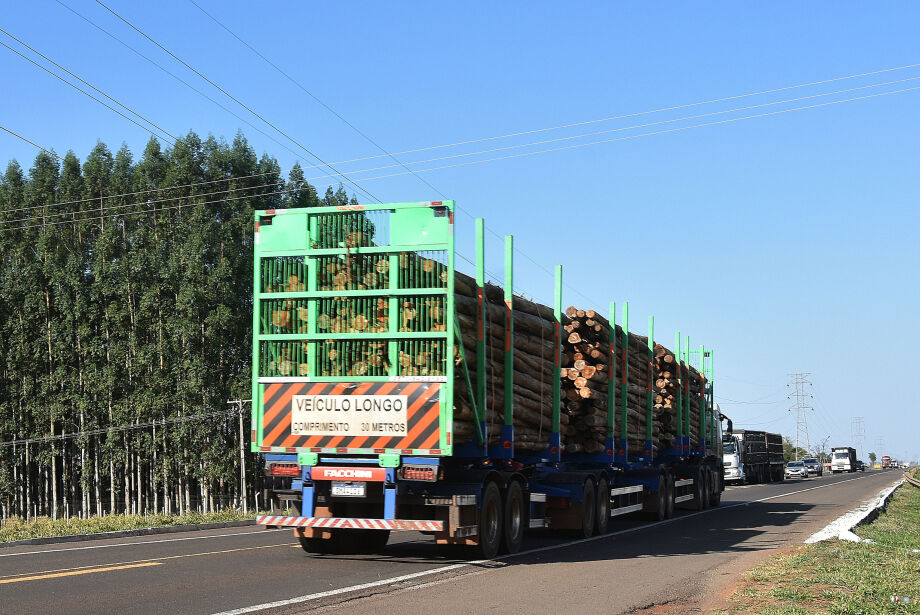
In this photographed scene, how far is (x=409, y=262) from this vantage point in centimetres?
1241

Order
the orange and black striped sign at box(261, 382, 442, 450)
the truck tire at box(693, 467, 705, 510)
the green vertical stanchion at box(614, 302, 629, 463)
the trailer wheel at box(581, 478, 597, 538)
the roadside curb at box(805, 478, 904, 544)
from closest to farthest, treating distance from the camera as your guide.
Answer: the orange and black striped sign at box(261, 382, 442, 450) < the roadside curb at box(805, 478, 904, 544) < the trailer wheel at box(581, 478, 597, 538) < the green vertical stanchion at box(614, 302, 629, 463) < the truck tire at box(693, 467, 705, 510)

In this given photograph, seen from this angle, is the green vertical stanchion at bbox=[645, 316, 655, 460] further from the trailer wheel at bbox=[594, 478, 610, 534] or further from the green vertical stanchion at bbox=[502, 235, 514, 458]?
the green vertical stanchion at bbox=[502, 235, 514, 458]

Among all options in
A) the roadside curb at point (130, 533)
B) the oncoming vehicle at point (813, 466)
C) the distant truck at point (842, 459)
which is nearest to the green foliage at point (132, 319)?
the roadside curb at point (130, 533)

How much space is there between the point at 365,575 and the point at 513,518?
10.3 feet

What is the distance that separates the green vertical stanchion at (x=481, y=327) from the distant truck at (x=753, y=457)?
33.3 meters

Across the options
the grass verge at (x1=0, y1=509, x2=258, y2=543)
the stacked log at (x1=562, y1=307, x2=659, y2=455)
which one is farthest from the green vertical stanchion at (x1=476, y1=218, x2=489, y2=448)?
the grass verge at (x1=0, y1=509, x2=258, y2=543)

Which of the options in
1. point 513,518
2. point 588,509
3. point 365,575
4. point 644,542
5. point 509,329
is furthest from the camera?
point 588,509

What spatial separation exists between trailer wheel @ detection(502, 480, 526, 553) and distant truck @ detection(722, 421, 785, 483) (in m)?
32.1

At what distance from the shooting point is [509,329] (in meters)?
14.1

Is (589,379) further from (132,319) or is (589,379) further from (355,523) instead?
(132,319)

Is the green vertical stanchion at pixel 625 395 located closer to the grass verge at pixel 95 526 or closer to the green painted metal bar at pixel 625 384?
the green painted metal bar at pixel 625 384

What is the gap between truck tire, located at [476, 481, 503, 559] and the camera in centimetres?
1255

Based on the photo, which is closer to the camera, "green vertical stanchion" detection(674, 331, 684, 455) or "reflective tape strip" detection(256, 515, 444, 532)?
"reflective tape strip" detection(256, 515, 444, 532)

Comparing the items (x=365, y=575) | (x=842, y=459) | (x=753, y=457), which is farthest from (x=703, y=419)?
(x=842, y=459)
